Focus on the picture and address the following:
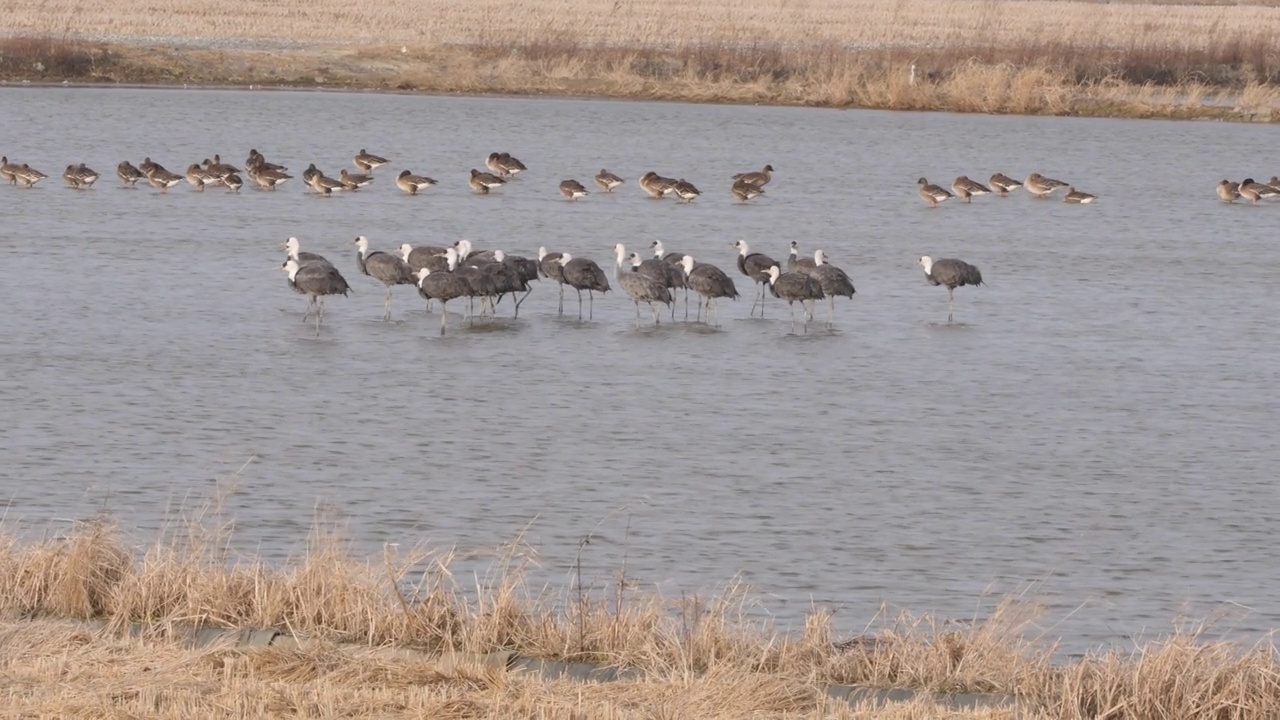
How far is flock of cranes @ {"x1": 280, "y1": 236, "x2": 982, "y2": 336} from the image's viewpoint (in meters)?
20.6

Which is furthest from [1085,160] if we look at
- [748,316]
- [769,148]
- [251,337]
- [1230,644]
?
[1230,644]

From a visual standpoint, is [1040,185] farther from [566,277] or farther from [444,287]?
[444,287]

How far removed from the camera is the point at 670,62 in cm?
5381

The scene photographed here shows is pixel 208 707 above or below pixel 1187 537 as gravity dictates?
above

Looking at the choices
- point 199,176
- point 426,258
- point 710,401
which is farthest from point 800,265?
point 199,176

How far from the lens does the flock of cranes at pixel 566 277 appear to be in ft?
67.6

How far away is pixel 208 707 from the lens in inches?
301

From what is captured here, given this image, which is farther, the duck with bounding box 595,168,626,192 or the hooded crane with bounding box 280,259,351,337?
the duck with bounding box 595,168,626,192

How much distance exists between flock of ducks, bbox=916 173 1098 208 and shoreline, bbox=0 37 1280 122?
14232mm

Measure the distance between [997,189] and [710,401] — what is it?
19541 mm

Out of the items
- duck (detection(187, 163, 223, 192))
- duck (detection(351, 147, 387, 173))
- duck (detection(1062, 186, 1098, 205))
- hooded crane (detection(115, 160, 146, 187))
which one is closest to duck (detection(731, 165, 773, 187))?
duck (detection(1062, 186, 1098, 205))

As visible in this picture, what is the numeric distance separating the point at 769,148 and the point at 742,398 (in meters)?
26.2

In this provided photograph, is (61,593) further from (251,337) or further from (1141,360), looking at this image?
(1141,360)

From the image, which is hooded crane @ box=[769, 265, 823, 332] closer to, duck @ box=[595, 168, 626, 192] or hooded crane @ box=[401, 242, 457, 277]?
hooded crane @ box=[401, 242, 457, 277]
